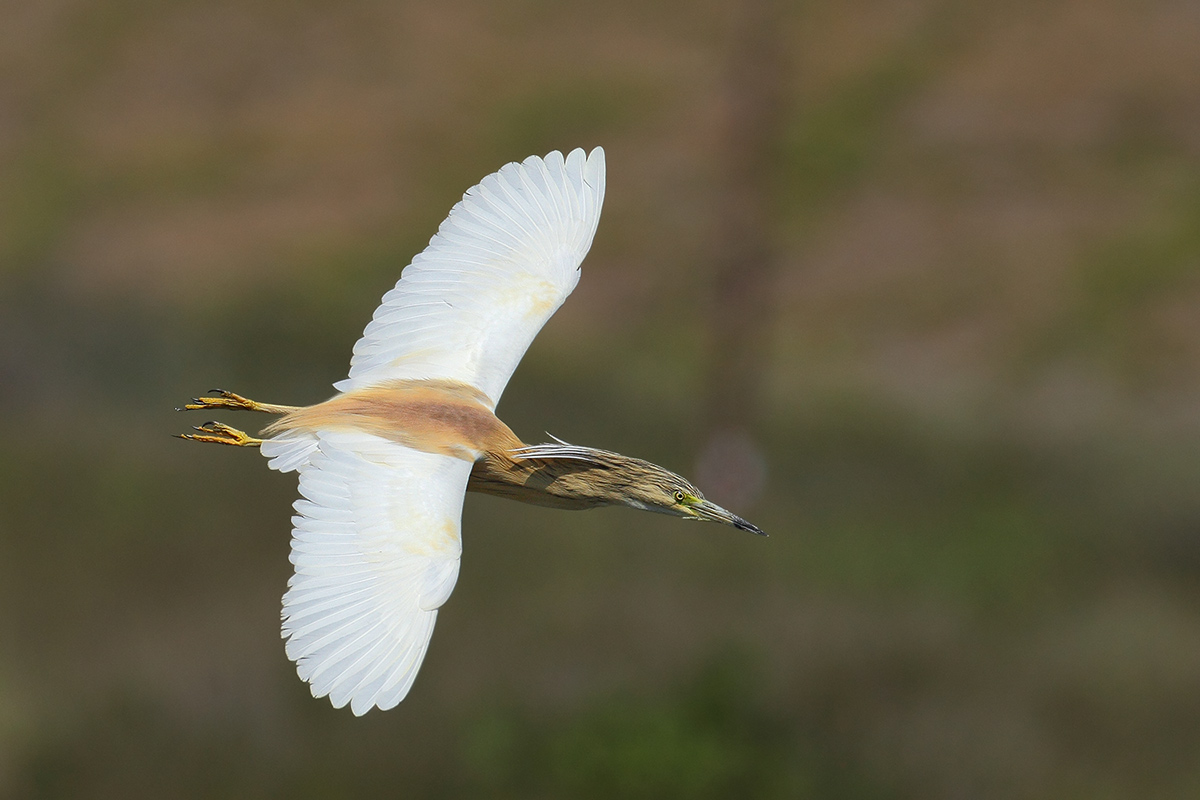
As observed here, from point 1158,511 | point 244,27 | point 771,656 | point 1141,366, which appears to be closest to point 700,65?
point 244,27

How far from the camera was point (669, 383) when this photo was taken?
18328 millimetres

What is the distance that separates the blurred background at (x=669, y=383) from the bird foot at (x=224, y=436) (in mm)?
6833

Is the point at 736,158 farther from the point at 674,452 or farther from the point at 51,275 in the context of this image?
the point at 51,275

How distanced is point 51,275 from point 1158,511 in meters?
13.6

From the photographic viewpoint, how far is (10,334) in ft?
55.8

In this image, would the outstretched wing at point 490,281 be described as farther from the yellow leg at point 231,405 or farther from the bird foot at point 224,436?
the bird foot at point 224,436

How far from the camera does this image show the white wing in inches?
171

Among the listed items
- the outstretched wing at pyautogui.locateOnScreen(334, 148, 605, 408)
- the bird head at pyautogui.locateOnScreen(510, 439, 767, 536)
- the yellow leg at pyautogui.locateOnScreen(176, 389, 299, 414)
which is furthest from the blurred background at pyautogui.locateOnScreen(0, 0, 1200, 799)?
the bird head at pyautogui.locateOnScreen(510, 439, 767, 536)

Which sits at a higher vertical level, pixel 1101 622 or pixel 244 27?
pixel 244 27

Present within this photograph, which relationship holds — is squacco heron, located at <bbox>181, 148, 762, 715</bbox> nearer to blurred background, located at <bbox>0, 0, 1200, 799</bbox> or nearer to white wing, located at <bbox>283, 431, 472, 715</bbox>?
white wing, located at <bbox>283, 431, 472, 715</bbox>

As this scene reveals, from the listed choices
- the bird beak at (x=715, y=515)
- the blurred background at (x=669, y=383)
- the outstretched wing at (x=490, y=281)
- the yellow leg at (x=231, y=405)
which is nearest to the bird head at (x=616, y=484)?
the bird beak at (x=715, y=515)

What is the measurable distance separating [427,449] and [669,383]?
13392mm

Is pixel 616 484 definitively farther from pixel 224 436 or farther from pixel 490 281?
pixel 224 436

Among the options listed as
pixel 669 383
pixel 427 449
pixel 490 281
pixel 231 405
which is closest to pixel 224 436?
pixel 231 405
